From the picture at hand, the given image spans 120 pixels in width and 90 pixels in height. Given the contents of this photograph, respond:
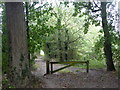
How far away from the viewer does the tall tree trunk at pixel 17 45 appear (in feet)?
14.2

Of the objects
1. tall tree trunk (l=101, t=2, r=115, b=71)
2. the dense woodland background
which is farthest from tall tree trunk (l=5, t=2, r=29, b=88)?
tall tree trunk (l=101, t=2, r=115, b=71)

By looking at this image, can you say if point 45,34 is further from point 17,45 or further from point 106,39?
point 106,39

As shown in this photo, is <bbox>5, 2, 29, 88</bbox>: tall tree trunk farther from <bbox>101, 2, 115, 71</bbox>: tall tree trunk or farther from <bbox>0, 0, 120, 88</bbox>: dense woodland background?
<bbox>101, 2, 115, 71</bbox>: tall tree trunk

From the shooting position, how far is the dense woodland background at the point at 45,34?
172 inches

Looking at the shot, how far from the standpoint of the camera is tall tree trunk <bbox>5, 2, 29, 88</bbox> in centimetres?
432

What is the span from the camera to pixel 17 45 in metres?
4.39

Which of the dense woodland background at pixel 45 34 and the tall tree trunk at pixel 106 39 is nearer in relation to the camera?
the dense woodland background at pixel 45 34

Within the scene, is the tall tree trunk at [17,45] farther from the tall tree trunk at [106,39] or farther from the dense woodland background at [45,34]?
the tall tree trunk at [106,39]

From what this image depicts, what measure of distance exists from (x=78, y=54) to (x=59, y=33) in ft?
9.66

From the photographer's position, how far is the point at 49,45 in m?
13.3

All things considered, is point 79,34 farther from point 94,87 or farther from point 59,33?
point 94,87

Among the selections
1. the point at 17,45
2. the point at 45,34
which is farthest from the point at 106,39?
the point at 17,45

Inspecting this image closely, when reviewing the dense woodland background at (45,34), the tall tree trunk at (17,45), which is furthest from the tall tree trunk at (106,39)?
the tall tree trunk at (17,45)

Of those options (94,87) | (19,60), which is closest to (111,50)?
(94,87)
